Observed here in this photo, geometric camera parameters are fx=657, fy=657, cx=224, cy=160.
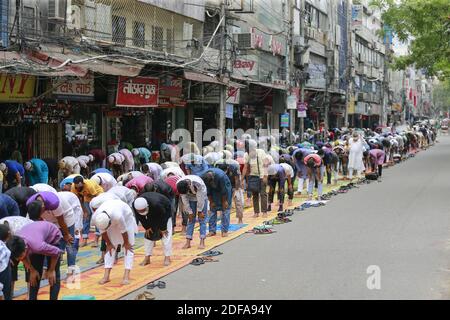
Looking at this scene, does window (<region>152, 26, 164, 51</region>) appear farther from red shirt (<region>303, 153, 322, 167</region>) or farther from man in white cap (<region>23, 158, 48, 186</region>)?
man in white cap (<region>23, 158, 48, 186</region>)

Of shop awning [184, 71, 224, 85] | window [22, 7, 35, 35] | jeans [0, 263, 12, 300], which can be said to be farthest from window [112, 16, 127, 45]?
jeans [0, 263, 12, 300]

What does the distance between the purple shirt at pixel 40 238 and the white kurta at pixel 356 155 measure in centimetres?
1680

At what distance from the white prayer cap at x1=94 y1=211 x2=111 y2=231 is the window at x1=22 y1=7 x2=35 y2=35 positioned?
7.94 m

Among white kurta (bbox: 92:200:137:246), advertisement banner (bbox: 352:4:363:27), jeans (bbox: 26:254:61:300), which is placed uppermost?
advertisement banner (bbox: 352:4:363:27)

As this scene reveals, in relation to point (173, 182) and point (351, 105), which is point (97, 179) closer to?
point (173, 182)

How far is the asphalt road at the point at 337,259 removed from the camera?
324 inches

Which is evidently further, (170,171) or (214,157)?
(214,157)

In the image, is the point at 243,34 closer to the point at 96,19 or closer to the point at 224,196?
the point at 96,19

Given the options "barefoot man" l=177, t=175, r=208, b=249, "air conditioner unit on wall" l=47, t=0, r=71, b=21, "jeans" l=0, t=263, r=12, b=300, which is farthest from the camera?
"air conditioner unit on wall" l=47, t=0, r=71, b=21

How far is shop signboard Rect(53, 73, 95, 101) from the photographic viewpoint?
15664mm

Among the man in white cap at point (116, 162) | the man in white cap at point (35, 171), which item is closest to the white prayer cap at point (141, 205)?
the man in white cap at point (35, 171)
